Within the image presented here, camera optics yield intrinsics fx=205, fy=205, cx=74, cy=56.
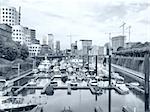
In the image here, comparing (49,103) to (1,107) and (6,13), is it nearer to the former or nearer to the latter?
(1,107)

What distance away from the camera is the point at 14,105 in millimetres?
8875

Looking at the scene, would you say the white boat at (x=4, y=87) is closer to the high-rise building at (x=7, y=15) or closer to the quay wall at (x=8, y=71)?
the quay wall at (x=8, y=71)

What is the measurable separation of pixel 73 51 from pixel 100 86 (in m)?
40.5

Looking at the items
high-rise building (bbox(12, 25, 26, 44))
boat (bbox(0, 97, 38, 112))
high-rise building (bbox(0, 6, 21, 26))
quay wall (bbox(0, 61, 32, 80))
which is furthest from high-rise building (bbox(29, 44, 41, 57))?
boat (bbox(0, 97, 38, 112))

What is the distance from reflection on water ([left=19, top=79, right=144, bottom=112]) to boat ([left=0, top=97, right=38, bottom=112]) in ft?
3.18

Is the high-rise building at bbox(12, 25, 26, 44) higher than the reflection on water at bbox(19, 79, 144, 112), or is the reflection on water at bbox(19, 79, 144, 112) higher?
the high-rise building at bbox(12, 25, 26, 44)

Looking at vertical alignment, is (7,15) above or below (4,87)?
above

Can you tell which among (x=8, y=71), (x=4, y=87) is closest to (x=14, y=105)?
(x=4, y=87)

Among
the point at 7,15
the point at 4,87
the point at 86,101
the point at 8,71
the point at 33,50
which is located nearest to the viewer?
the point at 86,101

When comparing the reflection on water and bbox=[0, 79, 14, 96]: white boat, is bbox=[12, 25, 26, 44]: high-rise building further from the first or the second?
the reflection on water

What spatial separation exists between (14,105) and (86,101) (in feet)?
14.1

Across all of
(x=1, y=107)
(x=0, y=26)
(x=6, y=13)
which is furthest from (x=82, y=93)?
(x=6, y=13)

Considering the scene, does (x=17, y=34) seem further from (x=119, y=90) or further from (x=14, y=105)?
(x=14, y=105)

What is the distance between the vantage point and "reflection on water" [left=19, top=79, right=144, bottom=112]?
10227 millimetres
